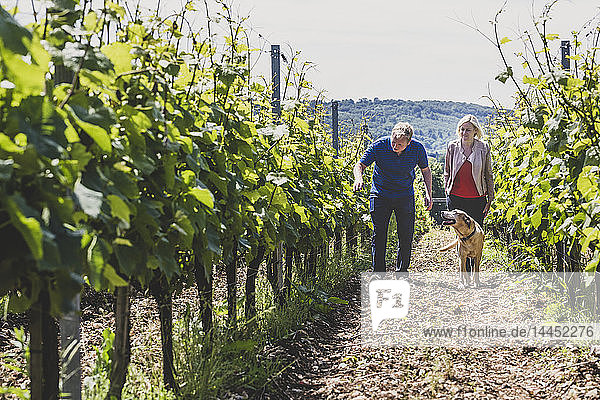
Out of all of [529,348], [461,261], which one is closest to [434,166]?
[461,261]

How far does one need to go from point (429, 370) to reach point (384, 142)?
338 centimetres

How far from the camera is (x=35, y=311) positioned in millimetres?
2242

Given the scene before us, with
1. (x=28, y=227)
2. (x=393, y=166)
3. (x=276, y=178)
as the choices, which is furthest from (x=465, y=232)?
(x=28, y=227)

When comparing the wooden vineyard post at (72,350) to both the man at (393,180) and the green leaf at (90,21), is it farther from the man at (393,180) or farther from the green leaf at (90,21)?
the man at (393,180)

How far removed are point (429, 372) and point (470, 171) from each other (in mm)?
3600

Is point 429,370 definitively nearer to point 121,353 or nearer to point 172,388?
point 172,388

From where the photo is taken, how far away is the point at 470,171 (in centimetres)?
771

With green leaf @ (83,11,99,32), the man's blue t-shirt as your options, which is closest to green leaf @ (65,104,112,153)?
green leaf @ (83,11,99,32)

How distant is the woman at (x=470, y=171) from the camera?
7.64 m

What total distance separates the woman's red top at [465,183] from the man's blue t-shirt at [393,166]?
1.57 ft

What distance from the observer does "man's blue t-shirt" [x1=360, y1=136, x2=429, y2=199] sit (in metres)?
7.40

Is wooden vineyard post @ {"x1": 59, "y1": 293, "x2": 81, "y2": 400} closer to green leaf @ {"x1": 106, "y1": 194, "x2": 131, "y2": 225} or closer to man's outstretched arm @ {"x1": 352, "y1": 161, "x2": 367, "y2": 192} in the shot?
green leaf @ {"x1": 106, "y1": 194, "x2": 131, "y2": 225}

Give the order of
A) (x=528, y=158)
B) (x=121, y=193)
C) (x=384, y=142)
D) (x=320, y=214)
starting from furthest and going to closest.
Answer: (x=384, y=142), (x=320, y=214), (x=528, y=158), (x=121, y=193)

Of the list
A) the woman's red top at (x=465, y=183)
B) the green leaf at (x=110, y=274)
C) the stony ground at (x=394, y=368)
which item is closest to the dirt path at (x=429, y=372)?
the stony ground at (x=394, y=368)
